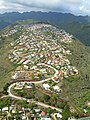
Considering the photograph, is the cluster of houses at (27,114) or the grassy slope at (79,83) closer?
the cluster of houses at (27,114)

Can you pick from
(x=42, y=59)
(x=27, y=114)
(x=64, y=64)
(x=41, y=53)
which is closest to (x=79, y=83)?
(x=64, y=64)

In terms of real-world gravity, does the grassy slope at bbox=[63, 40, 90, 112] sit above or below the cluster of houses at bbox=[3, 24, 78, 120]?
below

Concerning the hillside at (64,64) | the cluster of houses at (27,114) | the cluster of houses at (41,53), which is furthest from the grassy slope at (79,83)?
the cluster of houses at (27,114)

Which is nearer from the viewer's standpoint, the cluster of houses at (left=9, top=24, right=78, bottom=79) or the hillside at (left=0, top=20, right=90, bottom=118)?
the hillside at (left=0, top=20, right=90, bottom=118)

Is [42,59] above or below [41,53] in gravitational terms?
below

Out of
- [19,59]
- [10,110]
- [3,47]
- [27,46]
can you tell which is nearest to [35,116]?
[10,110]

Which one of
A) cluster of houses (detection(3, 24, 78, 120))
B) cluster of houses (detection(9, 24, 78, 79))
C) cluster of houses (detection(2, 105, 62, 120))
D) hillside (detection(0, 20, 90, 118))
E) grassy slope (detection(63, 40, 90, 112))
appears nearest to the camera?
cluster of houses (detection(2, 105, 62, 120))

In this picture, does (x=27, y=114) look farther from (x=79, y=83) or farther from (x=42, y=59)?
(x=42, y=59)

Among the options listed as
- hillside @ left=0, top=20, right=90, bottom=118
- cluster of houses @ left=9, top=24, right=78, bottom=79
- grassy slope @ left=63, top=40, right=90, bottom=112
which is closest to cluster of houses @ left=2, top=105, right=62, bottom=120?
hillside @ left=0, top=20, right=90, bottom=118

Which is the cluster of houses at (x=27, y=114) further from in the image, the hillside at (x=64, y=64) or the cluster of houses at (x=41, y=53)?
the cluster of houses at (x=41, y=53)

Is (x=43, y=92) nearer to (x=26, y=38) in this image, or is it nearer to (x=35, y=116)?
(x=35, y=116)

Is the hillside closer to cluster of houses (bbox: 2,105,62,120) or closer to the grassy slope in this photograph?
the grassy slope
